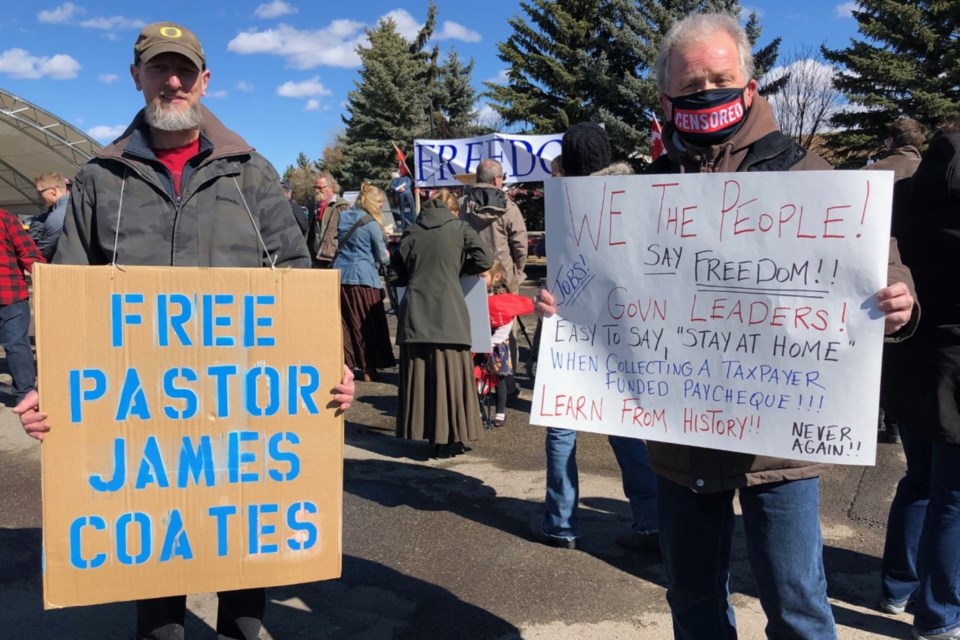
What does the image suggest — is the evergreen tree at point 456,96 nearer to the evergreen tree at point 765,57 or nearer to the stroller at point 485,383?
the evergreen tree at point 765,57

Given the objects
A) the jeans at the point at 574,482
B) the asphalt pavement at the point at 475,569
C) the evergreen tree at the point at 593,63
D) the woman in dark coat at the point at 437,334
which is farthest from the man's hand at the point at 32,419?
the evergreen tree at the point at 593,63

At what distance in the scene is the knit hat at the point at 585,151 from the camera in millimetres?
3711

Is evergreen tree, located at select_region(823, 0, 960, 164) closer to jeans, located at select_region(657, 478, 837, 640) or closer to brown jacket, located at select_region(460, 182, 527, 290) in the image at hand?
brown jacket, located at select_region(460, 182, 527, 290)

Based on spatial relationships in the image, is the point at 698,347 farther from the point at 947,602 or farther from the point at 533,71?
the point at 533,71

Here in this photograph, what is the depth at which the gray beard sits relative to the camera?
223cm

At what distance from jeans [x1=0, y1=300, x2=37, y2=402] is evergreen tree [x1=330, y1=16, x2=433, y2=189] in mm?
29945

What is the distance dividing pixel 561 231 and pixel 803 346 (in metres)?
0.74

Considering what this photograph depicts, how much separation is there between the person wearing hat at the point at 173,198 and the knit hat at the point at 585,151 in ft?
5.96

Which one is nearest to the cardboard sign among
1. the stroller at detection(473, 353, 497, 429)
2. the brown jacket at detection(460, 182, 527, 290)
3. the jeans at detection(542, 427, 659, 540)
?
the jeans at detection(542, 427, 659, 540)

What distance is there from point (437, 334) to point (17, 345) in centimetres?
404

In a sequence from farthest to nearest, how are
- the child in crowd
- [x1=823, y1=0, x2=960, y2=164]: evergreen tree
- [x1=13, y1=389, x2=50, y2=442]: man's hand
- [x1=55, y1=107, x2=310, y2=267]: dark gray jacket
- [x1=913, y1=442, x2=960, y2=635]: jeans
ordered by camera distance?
[x1=823, y1=0, x2=960, y2=164]: evergreen tree → the child in crowd → [x1=913, y1=442, x2=960, y2=635]: jeans → [x1=55, y1=107, x2=310, y2=267]: dark gray jacket → [x1=13, y1=389, x2=50, y2=442]: man's hand

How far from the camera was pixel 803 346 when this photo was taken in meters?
1.86

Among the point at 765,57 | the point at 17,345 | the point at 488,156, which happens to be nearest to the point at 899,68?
the point at 765,57

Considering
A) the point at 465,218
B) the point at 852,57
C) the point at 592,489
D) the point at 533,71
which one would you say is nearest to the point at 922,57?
the point at 852,57
